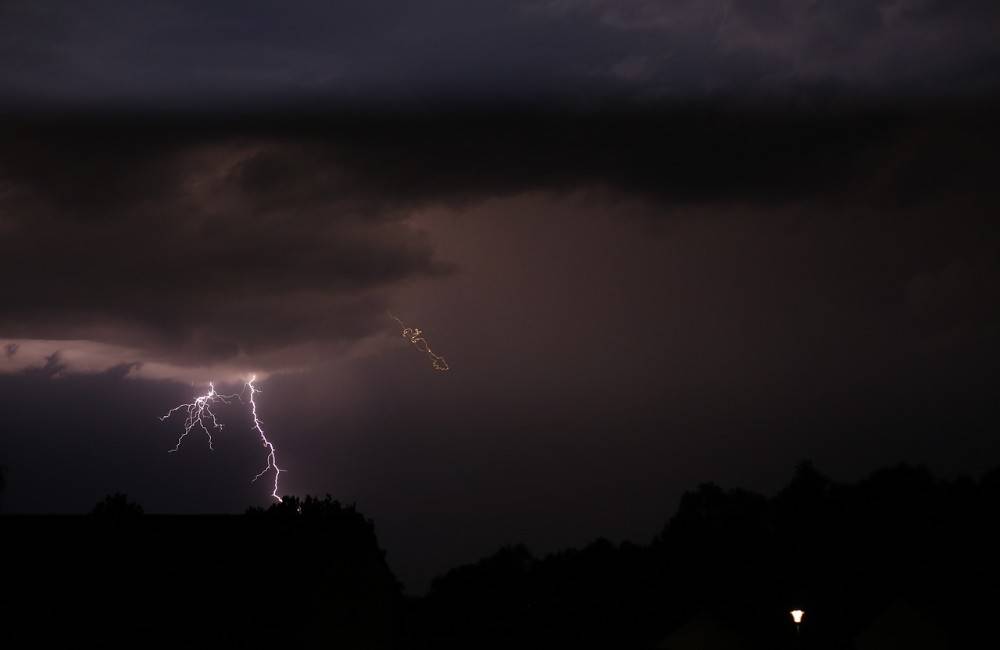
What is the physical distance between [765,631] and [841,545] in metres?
15.4

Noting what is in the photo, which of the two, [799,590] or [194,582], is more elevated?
[799,590]

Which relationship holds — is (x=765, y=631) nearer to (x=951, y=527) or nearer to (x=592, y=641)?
(x=592, y=641)

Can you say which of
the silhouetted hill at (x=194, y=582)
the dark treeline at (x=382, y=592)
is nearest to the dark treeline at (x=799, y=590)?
the dark treeline at (x=382, y=592)

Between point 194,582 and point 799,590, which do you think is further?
point 799,590

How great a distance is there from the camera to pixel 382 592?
3947 cm

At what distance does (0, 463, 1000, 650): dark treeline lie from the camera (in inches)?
1383

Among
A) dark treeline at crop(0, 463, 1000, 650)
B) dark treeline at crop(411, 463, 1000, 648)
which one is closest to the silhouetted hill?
dark treeline at crop(0, 463, 1000, 650)

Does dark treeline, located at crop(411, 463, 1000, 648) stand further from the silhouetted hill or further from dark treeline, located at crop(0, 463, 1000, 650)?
the silhouetted hill

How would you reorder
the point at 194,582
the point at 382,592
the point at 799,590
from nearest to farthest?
1. the point at 194,582
2. the point at 382,592
3. the point at 799,590

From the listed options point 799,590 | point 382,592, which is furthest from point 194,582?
point 799,590

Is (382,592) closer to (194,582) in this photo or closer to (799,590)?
(194,582)

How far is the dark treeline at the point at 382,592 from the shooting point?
35.1 m

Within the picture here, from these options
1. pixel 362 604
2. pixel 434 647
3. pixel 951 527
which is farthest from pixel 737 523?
pixel 362 604

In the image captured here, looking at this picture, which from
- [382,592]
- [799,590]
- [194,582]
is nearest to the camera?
[194,582]
